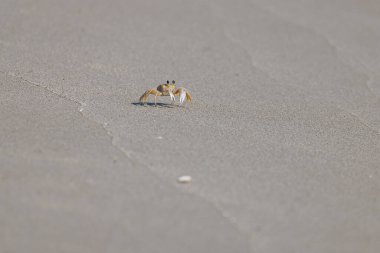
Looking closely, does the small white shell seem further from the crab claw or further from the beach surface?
the crab claw

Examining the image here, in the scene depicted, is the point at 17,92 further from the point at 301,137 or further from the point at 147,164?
the point at 301,137

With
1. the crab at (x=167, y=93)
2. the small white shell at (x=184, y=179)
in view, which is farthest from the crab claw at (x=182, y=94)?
the small white shell at (x=184, y=179)

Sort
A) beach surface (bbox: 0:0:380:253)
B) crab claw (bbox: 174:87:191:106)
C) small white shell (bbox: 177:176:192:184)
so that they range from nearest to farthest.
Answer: beach surface (bbox: 0:0:380:253)
small white shell (bbox: 177:176:192:184)
crab claw (bbox: 174:87:191:106)

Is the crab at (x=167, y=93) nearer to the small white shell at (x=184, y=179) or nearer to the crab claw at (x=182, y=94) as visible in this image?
the crab claw at (x=182, y=94)

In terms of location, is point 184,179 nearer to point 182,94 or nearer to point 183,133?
point 183,133

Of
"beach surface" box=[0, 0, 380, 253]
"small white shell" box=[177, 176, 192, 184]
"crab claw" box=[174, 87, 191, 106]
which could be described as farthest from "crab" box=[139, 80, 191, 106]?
"small white shell" box=[177, 176, 192, 184]

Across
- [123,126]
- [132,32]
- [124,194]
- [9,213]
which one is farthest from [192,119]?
[132,32]

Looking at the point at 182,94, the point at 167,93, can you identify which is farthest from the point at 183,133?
the point at 167,93

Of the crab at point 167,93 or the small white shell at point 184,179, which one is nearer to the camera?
the small white shell at point 184,179
